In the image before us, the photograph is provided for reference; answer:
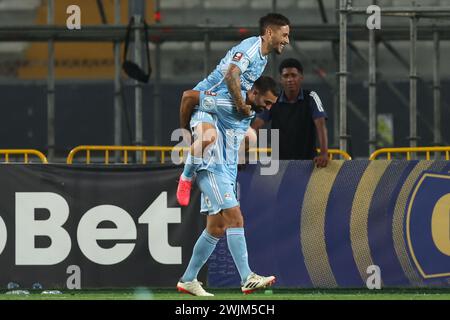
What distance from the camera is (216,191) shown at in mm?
12266

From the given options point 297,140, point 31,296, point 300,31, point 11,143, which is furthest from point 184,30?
point 31,296

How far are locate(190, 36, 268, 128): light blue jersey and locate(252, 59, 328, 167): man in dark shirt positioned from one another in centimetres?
159

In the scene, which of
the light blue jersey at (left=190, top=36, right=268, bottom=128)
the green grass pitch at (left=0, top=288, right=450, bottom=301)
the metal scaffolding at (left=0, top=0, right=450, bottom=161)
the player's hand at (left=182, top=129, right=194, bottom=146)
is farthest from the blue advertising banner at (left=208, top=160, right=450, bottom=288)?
the metal scaffolding at (left=0, top=0, right=450, bottom=161)

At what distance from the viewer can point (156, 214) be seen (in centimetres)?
1382

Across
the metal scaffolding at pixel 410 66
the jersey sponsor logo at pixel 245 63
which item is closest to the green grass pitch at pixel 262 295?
the jersey sponsor logo at pixel 245 63

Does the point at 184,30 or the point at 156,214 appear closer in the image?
the point at 156,214

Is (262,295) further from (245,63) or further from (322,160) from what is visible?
(245,63)

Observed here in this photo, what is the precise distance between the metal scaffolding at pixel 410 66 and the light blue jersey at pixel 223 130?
280 cm

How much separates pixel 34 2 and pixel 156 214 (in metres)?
7.21

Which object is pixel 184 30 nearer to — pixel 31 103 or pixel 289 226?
pixel 31 103

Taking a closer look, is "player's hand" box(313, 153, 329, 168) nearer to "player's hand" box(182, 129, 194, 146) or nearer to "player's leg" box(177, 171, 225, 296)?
"player's hand" box(182, 129, 194, 146)

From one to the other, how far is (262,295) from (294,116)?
2.03 meters
